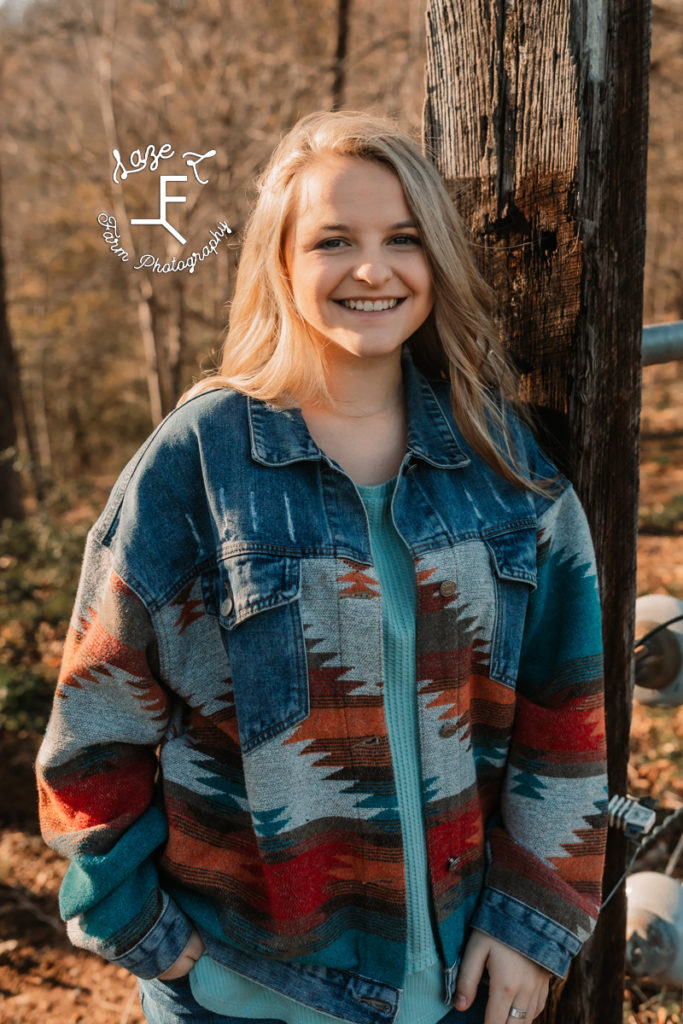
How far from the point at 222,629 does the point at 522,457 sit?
0.67m

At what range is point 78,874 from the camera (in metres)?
1.39

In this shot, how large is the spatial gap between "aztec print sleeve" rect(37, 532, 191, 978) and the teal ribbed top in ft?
0.49

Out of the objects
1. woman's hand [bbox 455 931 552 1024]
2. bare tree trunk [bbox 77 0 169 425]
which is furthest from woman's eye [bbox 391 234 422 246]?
bare tree trunk [bbox 77 0 169 425]

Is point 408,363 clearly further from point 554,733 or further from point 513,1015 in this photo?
point 513,1015

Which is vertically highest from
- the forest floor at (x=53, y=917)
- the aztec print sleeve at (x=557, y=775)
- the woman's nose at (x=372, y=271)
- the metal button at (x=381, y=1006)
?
the woman's nose at (x=372, y=271)

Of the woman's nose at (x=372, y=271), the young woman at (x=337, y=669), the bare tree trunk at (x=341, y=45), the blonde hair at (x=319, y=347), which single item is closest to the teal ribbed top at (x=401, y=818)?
the young woman at (x=337, y=669)

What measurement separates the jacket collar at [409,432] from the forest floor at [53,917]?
2118mm

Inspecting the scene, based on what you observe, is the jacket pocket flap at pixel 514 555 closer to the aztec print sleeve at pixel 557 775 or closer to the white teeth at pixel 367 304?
the aztec print sleeve at pixel 557 775

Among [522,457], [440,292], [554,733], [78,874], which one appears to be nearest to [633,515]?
[522,457]

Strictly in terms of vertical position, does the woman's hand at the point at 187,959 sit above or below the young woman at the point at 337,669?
below

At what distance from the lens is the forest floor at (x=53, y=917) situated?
276 cm

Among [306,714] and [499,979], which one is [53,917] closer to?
[499,979]

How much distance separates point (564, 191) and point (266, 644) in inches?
40.9

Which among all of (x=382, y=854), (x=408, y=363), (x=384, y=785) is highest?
(x=408, y=363)
